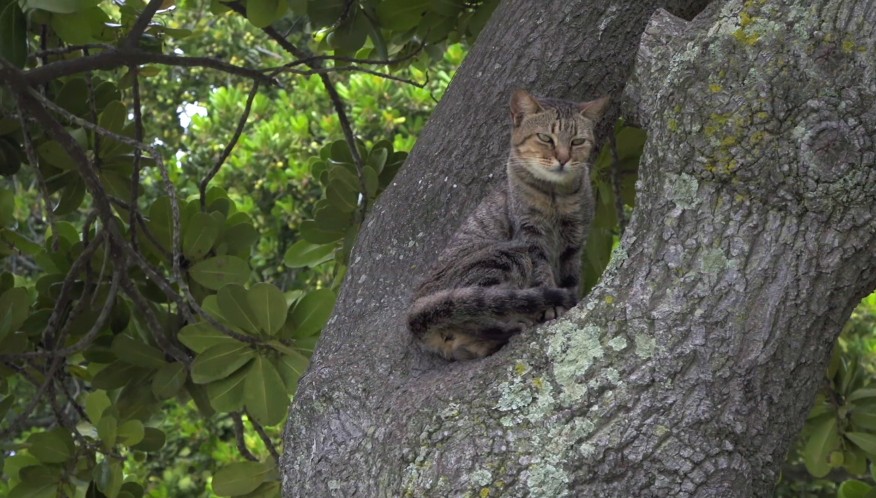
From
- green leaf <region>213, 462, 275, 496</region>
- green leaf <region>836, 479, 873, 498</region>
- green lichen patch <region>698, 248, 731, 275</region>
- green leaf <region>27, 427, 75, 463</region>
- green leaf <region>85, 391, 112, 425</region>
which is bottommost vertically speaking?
green leaf <region>836, 479, 873, 498</region>

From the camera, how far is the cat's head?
319 centimetres

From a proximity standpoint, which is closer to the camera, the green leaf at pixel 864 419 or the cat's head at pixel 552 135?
the cat's head at pixel 552 135

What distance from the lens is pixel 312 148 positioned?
26.0ft

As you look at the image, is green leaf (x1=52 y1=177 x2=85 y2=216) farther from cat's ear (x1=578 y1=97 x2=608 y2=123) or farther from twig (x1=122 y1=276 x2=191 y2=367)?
cat's ear (x1=578 y1=97 x2=608 y2=123)

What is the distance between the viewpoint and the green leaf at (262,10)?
3.85 meters

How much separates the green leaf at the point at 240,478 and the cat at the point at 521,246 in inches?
41.0

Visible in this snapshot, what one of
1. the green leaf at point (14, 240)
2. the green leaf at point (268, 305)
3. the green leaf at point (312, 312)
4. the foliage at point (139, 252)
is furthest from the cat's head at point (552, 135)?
the green leaf at point (14, 240)

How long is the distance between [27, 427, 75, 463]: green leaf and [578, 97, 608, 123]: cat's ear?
2052mm

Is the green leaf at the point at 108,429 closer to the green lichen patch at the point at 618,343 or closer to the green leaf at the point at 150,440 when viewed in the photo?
the green leaf at the point at 150,440

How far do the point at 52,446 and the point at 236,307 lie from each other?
930mm

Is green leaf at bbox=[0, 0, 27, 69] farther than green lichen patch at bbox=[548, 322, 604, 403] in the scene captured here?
Yes

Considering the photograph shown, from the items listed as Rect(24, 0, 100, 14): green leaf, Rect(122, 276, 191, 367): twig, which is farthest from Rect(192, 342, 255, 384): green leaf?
Rect(24, 0, 100, 14): green leaf

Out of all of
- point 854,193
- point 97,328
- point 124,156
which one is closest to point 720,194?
point 854,193

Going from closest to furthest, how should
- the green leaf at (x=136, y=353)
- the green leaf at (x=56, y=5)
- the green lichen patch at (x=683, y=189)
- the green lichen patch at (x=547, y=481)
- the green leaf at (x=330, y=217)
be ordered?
the green lichen patch at (x=547, y=481)
the green lichen patch at (x=683, y=189)
the green leaf at (x=56, y=5)
the green leaf at (x=136, y=353)
the green leaf at (x=330, y=217)
